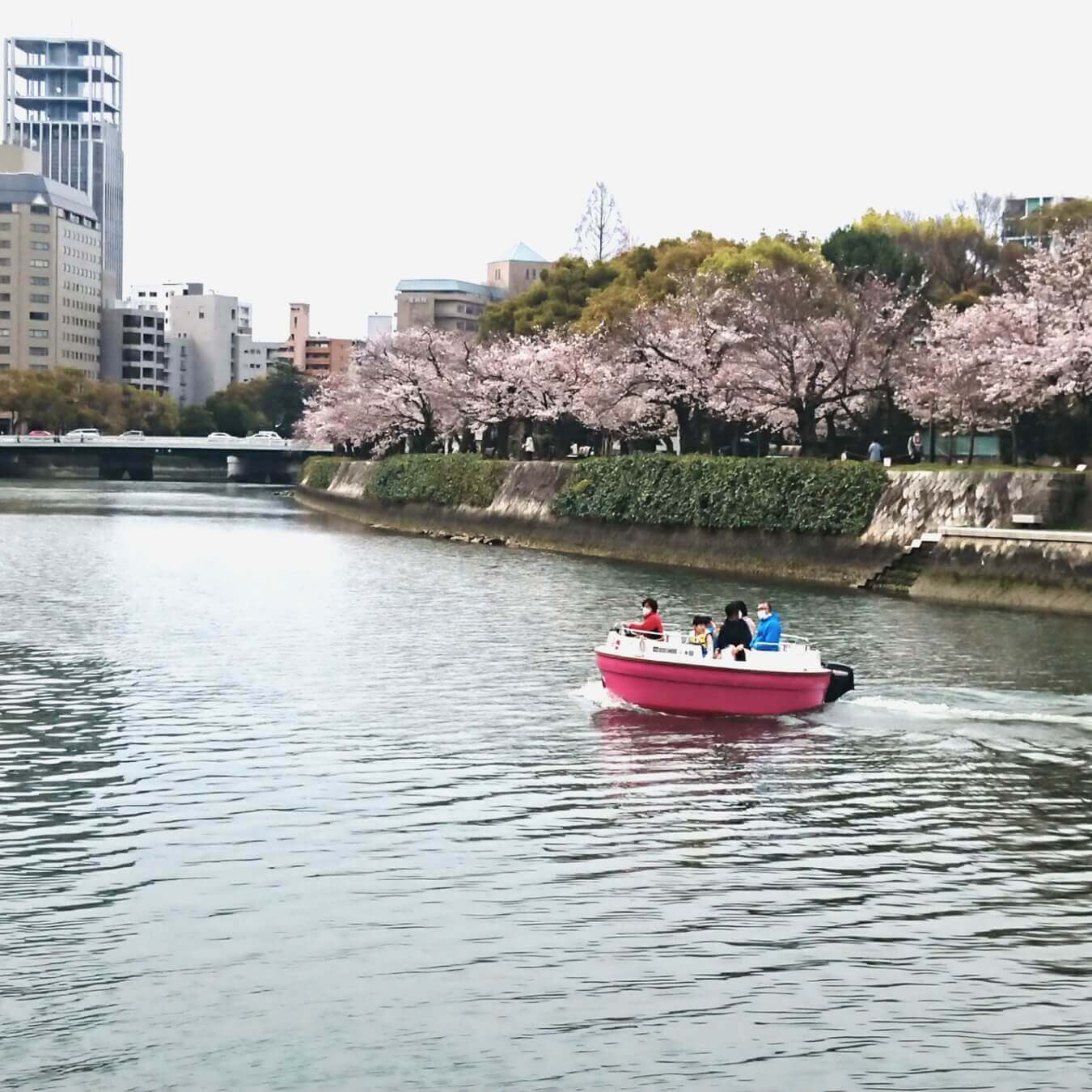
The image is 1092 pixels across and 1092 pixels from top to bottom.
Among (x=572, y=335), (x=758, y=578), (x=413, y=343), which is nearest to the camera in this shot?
(x=758, y=578)

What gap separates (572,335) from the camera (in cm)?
7625

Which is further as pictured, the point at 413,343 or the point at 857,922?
the point at 413,343

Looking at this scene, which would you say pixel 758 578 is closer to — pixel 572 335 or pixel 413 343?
pixel 572 335

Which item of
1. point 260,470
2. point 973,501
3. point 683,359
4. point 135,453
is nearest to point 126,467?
point 135,453

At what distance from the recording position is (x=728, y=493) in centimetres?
5334

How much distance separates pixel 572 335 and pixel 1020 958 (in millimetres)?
64617

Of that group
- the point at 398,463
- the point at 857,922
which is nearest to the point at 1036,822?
the point at 857,922

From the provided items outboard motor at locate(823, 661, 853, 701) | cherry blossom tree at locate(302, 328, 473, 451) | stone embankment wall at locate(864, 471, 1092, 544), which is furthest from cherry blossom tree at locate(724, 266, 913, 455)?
outboard motor at locate(823, 661, 853, 701)

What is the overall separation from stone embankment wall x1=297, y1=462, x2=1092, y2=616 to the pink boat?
17035 millimetres

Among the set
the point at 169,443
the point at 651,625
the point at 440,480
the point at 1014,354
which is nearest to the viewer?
Answer: the point at 651,625

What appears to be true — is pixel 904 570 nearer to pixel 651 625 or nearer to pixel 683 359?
pixel 683 359

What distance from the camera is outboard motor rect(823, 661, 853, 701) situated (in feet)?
78.8

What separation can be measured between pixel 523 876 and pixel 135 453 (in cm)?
13100

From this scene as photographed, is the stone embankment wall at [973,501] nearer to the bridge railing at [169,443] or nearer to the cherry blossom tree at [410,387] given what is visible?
the cherry blossom tree at [410,387]
